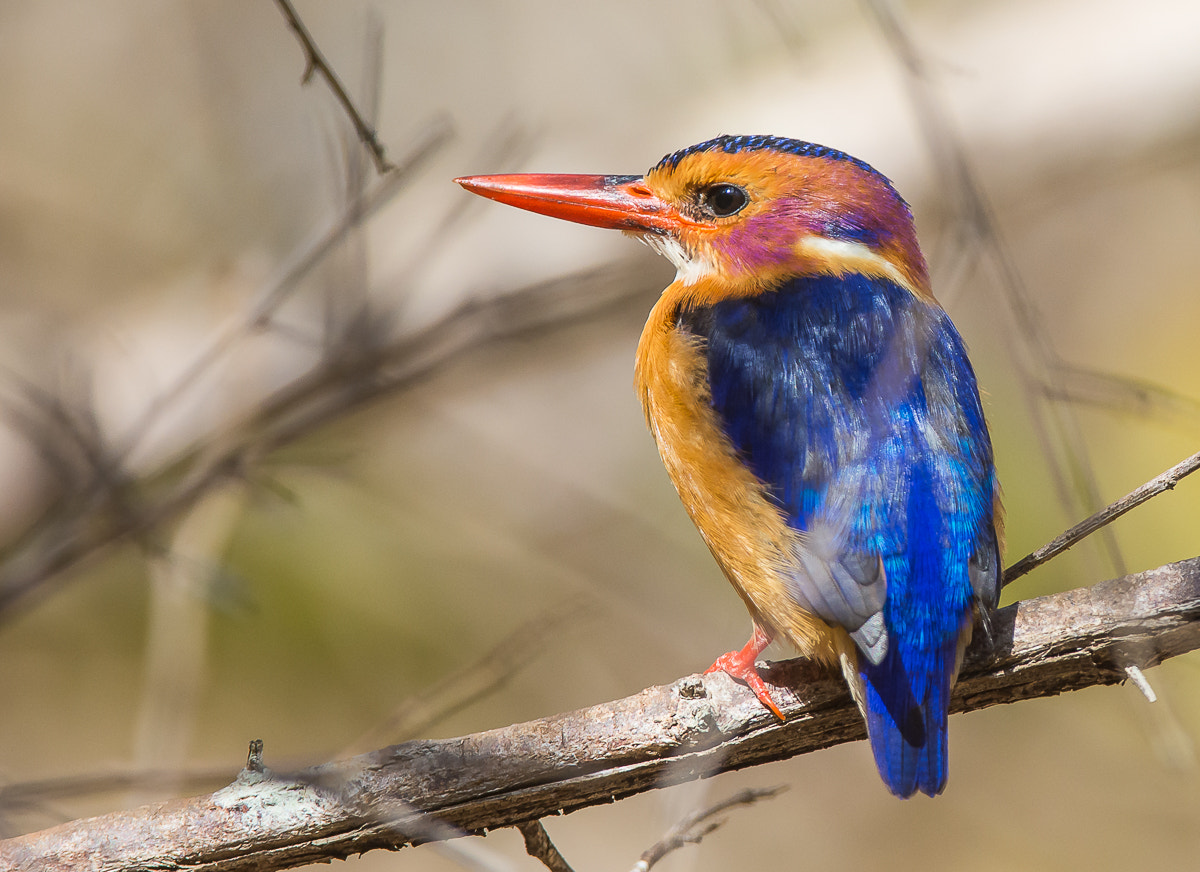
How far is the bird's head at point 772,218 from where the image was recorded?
2.37 metres

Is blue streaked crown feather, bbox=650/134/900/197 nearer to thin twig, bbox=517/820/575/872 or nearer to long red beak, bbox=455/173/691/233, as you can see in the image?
long red beak, bbox=455/173/691/233

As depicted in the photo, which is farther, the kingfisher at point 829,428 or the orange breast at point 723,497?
the orange breast at point 723,497

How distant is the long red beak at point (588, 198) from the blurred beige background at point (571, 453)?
2.50 feet

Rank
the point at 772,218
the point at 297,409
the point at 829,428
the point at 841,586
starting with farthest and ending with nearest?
the point at 297,409 → the point at 772,218 → the point at 829,428 → the point at 841,586

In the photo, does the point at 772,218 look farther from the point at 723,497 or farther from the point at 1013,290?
the point at 1013,290

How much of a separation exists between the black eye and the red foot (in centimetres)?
93

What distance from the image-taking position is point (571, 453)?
17.1 ft

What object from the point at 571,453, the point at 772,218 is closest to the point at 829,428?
the point at 772,218

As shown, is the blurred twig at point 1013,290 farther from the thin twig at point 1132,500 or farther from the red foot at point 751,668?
the red foot at point 751,668

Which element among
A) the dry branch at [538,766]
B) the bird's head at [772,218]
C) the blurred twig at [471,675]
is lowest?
the dry branch at [538,766]

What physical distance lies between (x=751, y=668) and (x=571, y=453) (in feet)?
10.8

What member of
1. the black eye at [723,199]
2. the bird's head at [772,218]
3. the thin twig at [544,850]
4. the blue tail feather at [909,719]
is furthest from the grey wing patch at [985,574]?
the black eye at [723,199]

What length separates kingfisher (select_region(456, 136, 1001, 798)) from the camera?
5.95ft

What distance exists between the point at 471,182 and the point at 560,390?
287cm
